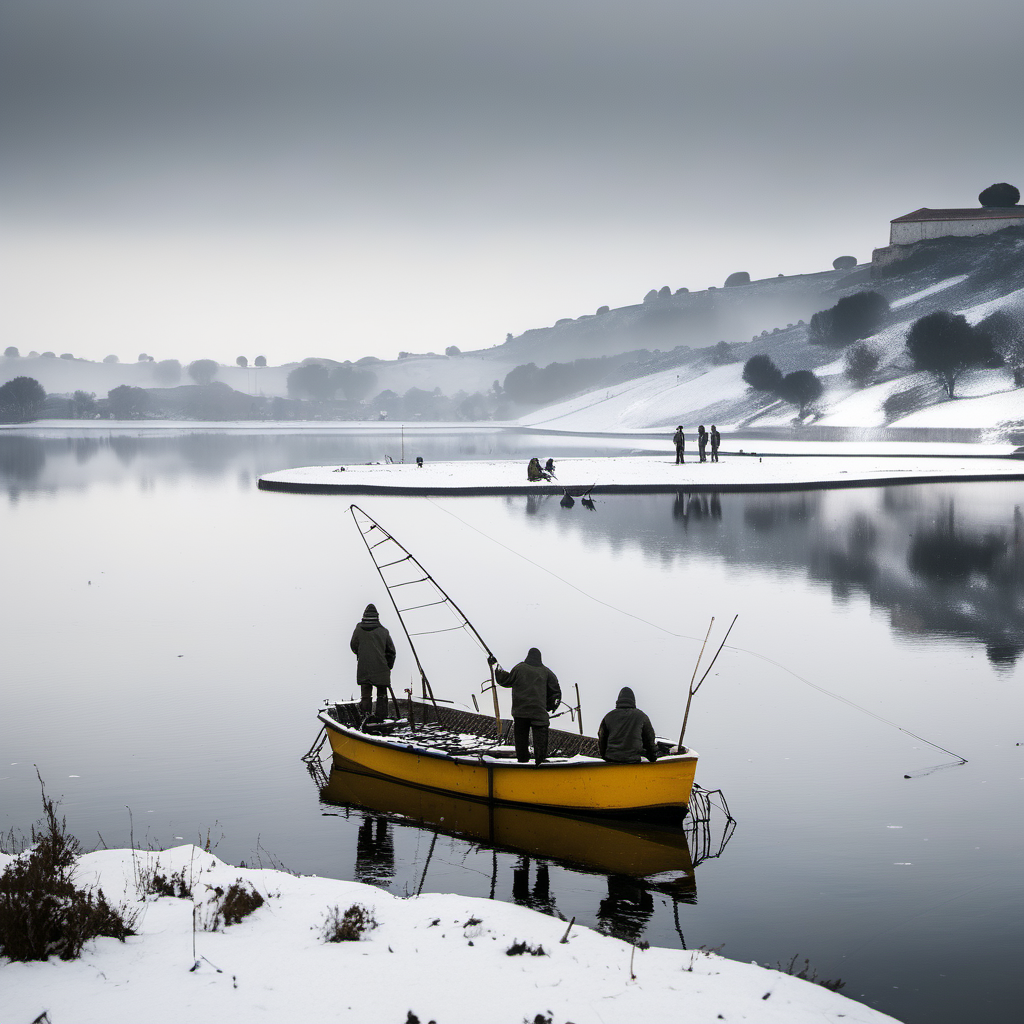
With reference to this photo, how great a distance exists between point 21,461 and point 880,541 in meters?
74.6

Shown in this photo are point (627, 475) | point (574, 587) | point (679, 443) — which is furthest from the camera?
point (679, 443)

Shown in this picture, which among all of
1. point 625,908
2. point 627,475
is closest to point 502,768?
point 625,908

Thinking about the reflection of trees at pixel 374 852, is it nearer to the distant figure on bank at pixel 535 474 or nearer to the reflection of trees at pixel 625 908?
the reflection of trees at pixel 625 908

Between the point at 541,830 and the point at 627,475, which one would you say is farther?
the point at 627,475

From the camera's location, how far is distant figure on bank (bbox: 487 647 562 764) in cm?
1327

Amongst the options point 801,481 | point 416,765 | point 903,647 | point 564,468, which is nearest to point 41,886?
point 416,765

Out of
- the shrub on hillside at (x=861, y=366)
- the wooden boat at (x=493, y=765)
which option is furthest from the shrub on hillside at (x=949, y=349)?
the wooden boat at (x=493, y=765)

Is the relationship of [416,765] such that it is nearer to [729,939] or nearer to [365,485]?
[729,939]

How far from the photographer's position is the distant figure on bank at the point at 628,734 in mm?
12453

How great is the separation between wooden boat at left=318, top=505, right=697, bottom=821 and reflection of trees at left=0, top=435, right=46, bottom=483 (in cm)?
5891

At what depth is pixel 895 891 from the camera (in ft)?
36.3

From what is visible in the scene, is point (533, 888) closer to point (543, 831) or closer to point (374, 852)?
point (543, 831)

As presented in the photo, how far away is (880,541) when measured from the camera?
37.3 metres

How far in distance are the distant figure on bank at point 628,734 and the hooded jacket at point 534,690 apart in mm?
935
